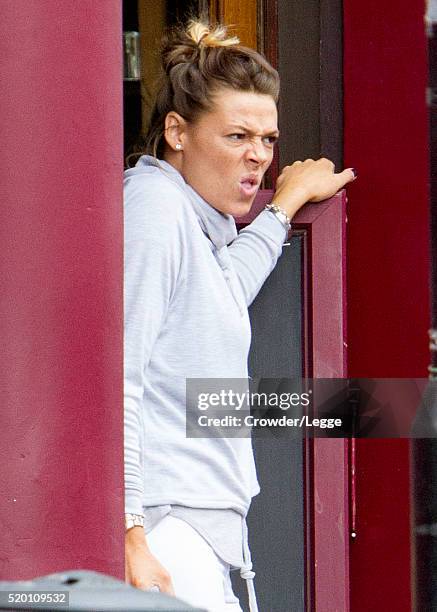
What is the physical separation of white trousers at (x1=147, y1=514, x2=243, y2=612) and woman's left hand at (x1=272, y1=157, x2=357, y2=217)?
88 cm

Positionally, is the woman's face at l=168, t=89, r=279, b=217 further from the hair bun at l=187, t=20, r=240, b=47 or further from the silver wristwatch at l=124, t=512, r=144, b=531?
the silver wristwatch at l=124, t=512, r=144, b=531

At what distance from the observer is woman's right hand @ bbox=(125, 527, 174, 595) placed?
2729 mm

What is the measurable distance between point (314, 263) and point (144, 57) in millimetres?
1356

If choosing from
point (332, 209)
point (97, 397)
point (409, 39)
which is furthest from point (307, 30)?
point (97, 397)

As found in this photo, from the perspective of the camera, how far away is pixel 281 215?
3.42 metres

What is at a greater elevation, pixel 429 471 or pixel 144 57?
pixel 144 57

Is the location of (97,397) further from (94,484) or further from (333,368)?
(333,368)

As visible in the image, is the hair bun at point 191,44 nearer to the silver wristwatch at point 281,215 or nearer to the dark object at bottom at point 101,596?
the silver wristwatch at point 281,215

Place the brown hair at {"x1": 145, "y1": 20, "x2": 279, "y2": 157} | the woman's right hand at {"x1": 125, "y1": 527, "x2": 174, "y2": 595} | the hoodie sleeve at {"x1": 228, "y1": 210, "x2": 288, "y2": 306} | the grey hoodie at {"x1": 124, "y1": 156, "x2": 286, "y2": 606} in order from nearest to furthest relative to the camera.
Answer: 1. the woman's right hand at {"x1": 125, "y1": 527, "x2": 174, "y2": 595}
2. the grey hoodie at {"x1": 124, "y1": 156, "x2": 286, "y2": 606}
3. the brown hair at {"x1": 145, "y1": 20, "x2": 279, "y2": 157}
4. the hoodie sleeve at {"x1": 228, "y1": 210, "x2": 288, "y2": 306}

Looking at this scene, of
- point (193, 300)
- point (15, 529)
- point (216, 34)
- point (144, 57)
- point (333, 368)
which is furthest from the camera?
point (144, 57)

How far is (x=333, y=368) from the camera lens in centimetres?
350

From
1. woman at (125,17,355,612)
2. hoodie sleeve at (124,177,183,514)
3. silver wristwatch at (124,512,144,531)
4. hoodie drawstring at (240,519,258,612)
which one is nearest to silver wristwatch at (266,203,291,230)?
woman at (125,17,355,612)

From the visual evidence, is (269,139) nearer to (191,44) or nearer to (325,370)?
(191,44)

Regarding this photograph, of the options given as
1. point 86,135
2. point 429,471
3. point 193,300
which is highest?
point 86,135
